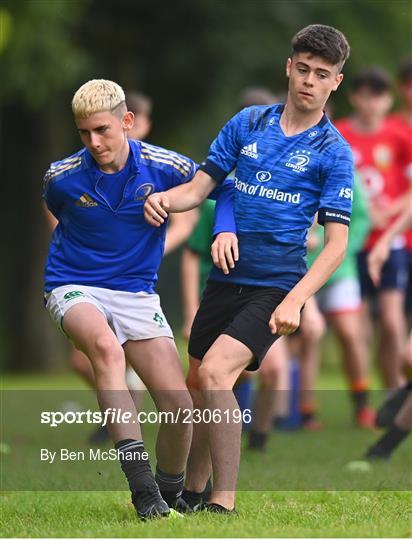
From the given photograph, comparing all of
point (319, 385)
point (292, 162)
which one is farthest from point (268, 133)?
point (319, 385)

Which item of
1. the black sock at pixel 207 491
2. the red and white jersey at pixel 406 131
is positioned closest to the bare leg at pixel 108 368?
the black sock at pixel 207 491

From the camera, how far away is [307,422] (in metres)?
11.0

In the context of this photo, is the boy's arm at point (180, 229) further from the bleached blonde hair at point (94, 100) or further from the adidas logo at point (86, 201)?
the bleached blonde hair at point (94, 100)

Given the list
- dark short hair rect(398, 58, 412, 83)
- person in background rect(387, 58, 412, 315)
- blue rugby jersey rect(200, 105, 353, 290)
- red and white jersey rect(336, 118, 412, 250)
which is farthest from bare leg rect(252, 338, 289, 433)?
dark short hair rect(398, 58, 412, 83)

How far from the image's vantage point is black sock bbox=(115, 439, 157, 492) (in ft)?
18.7

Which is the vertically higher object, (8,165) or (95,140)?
(95,140)

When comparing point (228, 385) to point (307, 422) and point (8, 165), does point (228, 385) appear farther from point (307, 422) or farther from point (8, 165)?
point (8, 165)

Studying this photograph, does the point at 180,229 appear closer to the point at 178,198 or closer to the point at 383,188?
the point at 383,188

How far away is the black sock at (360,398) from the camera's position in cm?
1114

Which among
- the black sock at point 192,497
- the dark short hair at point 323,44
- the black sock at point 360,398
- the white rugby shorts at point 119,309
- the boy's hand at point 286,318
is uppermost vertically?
the dark short hair at point 323,44

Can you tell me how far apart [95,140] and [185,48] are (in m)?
15.1

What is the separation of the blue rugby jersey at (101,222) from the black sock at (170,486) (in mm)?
962

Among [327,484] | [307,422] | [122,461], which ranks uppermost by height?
[122,461]

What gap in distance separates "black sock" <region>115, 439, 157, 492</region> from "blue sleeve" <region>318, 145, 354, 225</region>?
55.6 inches
